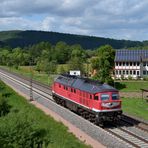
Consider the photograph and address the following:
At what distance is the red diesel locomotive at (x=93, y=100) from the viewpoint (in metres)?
38.3

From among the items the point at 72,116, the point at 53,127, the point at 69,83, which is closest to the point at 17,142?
the point at 53,127

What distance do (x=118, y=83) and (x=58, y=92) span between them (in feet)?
136

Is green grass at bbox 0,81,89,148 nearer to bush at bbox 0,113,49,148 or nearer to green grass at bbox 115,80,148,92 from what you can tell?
bush at bbox 0,113,49,148

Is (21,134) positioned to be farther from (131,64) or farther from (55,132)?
(131,64)

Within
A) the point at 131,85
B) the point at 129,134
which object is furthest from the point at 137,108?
the point at 131,85

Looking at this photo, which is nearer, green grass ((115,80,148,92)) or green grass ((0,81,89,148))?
green grass ((0,81,89,148))

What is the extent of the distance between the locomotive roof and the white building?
62.0 m

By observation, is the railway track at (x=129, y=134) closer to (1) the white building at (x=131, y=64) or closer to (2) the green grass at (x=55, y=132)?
(2) the green grass at (x=55, y=132)

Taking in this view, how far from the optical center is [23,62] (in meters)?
191

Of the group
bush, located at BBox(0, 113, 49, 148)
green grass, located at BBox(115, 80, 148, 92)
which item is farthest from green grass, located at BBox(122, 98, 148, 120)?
green grass, located at BBox(115, 80, 148, 92)

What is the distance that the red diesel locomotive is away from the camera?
38.3 m

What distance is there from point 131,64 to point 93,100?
75.7 meters

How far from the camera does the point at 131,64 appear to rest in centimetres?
11344

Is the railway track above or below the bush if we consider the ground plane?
below
